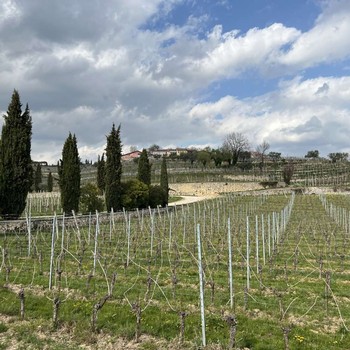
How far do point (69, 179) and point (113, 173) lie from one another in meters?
4.14

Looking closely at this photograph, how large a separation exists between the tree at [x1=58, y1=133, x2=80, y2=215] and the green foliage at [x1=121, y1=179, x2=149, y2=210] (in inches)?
179

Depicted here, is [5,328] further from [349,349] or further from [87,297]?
[349,349]

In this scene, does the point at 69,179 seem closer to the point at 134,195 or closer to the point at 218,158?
the point at 134,195

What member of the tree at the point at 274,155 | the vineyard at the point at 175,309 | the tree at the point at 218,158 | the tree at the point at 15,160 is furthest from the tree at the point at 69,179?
the tree at the point at 274,155

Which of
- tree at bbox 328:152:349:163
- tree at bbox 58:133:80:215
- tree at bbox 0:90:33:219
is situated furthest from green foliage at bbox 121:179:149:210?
tree at bbox 328:152:349:163

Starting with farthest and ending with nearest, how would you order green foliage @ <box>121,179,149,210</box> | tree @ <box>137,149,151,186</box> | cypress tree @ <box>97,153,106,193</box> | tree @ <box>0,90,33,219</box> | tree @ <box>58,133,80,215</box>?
cypress tree @ <box>97,153,106,193</box>
tree @ <box>137,149,151,186</box>
green foliage @ <box>121,179,149,210</box>
tree @ <box>58,133,80,215</box>
tree @ <box>0,90,33,219</box>

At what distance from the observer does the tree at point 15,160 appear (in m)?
19.7

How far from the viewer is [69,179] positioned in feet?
81.0

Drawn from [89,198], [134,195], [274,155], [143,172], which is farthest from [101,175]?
[274,155]

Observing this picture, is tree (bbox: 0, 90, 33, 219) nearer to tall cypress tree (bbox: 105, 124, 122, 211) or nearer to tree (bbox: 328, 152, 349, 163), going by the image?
tall cypress tree (bbox: 105, 124, 122, 211)

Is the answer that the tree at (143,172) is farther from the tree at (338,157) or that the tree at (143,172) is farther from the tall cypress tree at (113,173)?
the tree at (338,157)

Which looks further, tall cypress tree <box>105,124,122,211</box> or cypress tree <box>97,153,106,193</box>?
cypress tree <box>97,153,106,193</box>

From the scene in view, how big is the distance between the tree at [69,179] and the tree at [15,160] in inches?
174

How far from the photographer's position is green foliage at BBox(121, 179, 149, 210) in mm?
28859
